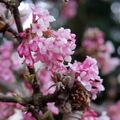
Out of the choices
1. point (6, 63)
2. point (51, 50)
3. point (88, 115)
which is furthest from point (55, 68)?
point (6, 63)

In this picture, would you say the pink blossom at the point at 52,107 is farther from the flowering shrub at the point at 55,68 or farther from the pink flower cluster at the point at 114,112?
the pink flower cluster at the point at 114,112

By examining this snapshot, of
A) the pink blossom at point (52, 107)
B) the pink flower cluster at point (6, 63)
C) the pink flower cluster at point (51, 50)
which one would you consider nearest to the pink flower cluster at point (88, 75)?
the pink flower cluster at point (51, 50)

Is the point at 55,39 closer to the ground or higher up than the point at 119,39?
closer to the ground

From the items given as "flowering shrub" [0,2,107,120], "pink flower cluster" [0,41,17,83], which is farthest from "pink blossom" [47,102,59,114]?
"pink flower cluster" [0,41,17,83]

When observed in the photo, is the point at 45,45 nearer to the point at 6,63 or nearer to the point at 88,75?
the point at 88,75

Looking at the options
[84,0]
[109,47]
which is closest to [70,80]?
[109,47]

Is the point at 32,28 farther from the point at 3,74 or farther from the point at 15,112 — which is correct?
the point at 3,74
